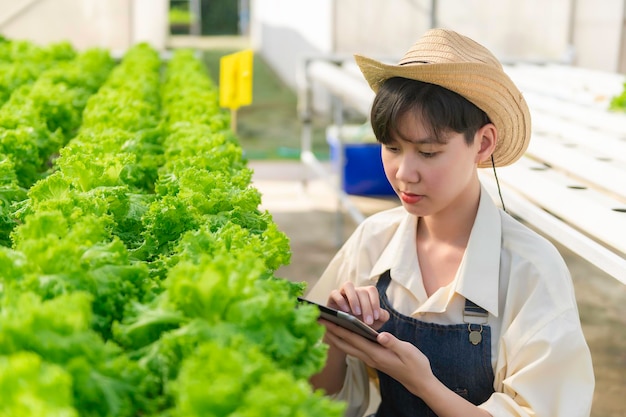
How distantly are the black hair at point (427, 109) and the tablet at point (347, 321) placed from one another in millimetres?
512

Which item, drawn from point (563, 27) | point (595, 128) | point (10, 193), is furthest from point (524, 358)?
point (563, 27)

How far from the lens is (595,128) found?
425 cm

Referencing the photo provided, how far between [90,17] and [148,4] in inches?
24.5

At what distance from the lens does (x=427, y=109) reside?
2.26 meters

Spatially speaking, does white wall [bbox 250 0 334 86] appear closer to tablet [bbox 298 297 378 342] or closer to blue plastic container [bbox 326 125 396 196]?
blue plastic container [bbox 326 125 396 196]

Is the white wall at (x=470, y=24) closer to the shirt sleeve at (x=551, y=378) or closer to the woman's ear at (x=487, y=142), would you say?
the woman's ear at (x=487, y=142)

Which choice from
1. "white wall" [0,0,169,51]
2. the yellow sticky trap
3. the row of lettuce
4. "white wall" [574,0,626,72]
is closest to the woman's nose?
the row of lettuce

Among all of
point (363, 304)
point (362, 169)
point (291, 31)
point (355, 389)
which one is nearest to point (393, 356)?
point (363, 304)

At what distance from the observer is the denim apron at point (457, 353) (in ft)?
7.61

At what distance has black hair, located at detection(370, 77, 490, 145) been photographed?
225cm

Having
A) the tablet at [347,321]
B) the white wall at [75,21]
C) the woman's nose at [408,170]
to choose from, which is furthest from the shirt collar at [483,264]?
the white wall at [75,21]

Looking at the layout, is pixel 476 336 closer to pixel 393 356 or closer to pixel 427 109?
pixel 393 356

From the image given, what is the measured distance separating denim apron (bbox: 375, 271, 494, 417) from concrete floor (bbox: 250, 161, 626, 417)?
8.11ft

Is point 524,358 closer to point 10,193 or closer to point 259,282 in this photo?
point 259,282
